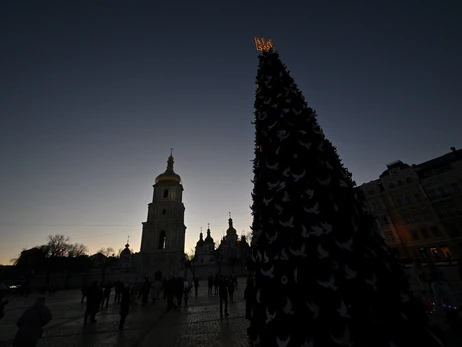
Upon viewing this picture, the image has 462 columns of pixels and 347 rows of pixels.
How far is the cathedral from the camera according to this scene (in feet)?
129

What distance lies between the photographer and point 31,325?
214 inches

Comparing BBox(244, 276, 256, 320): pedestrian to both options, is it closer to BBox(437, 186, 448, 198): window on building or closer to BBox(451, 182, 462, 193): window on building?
BBox(451, 182, 462, 193): window on building

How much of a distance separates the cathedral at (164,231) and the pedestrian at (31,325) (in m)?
36.0

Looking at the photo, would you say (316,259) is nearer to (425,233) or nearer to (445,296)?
(445,296)

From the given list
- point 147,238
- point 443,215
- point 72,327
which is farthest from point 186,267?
point 443,215

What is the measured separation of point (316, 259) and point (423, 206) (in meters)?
39.1

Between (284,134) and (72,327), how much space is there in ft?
46.9

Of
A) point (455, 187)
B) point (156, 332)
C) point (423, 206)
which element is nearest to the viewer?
point (156, 332)

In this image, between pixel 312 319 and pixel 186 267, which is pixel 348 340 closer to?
pixel 312 319

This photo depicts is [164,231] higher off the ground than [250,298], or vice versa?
[164,231]

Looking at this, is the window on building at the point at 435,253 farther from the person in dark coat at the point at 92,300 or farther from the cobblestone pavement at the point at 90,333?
the person in dark coat at the point at 92,300

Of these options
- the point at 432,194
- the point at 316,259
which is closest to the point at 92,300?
the point at 316,259

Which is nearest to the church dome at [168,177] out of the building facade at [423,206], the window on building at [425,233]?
the building facade at [423,206]

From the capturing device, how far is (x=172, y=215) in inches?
1732
